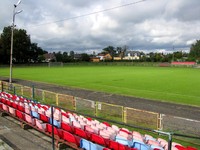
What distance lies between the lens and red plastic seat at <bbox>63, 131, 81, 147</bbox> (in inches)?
312

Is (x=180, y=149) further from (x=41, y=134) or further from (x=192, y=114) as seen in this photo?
(x=192, y=114)

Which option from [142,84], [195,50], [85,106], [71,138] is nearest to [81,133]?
[71,138]

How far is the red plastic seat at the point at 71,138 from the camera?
793 centimetres

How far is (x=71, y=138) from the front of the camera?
8.16 metres

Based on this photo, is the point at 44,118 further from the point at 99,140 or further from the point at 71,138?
the point at 99,140

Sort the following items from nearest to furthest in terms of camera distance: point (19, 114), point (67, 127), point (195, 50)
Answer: point (67, 127)
point (19, 114)
point (195, 50)

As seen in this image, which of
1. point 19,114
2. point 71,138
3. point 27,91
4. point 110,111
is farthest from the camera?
point 27,91

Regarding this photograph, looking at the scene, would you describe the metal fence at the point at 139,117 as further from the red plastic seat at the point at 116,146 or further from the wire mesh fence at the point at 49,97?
the red plastic seat at the point at 116,146

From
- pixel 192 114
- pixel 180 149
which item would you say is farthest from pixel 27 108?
pixel 192 114

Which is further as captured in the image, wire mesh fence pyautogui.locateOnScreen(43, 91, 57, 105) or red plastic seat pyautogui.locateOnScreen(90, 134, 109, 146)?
wire mesh fence pyautogui.locateOnScreen(43, 91, 57, 105)

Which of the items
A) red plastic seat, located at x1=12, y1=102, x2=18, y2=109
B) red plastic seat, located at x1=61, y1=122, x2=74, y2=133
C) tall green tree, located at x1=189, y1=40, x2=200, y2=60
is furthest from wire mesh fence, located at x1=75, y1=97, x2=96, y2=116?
tall green tree, located at x1=189, y1=40, x2=200, y2=60

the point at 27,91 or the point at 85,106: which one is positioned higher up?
the point at 27,91

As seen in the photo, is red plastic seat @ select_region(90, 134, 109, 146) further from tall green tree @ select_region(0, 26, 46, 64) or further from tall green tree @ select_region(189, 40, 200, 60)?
tall green tree @ select_region(189, 40, 200, 60)

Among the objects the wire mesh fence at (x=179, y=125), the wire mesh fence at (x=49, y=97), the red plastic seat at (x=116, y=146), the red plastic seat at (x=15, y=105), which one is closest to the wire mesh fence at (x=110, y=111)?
the wire mesh fence at (x=179, y=125)
